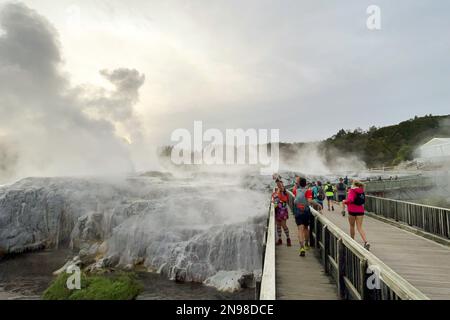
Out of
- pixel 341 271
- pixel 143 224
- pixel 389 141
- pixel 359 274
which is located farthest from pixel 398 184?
pixel 389 141

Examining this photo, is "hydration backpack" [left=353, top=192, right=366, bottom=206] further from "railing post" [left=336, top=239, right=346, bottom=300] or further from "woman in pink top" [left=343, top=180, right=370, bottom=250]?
"railing post" [left=336, top=239, right=346, bottom=300]

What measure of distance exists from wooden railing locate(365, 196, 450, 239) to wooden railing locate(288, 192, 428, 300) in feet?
15.7

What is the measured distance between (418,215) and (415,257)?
12.8 feet

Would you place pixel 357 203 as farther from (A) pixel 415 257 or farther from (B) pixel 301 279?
(B) pixel 301 279

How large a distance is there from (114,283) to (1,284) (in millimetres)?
10437

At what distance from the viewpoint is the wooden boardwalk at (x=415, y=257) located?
5551 mm

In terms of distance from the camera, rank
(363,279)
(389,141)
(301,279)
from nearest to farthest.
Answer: (363,279)
(301,279)
(389,141)

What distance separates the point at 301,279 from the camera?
6.00 metres

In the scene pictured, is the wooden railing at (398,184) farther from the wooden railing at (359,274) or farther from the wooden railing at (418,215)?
the wooden railing at (359,274)

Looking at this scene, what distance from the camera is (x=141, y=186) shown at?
106 feet

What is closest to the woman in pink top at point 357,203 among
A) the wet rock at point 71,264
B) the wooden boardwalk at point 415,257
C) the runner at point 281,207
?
the wooden boardwalk at point 415,257

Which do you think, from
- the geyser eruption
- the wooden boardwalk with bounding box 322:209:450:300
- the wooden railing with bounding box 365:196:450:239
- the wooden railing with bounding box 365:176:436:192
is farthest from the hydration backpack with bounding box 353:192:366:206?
the wooden railing with bounding box 365:176:436:192

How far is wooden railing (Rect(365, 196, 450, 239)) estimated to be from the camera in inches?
351

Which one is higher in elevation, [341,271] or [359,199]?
[359,199]
